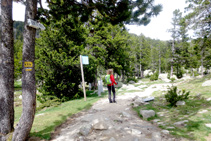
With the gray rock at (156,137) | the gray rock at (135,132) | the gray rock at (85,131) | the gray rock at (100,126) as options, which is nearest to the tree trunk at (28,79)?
the gray rock at (85,131)

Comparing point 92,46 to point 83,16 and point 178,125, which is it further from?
point 178,125

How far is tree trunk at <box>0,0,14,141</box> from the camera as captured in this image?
368 centimetres

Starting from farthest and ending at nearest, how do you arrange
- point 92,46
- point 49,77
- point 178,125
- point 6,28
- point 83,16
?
point 92,46 → point 49,77 → point 83,16 → point 178,125 → point 6,28

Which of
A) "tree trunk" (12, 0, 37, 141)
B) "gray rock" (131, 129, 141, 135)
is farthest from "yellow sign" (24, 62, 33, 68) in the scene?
"gray rock" (131, 129, 141, 135)

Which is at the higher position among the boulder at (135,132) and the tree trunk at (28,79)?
the tree trunk at (28,79)

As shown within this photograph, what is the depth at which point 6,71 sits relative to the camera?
3.72 m

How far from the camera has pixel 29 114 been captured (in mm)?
3826

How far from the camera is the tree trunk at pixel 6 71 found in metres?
3.68

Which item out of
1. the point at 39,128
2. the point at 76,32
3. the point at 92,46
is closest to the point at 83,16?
the point at 39,128

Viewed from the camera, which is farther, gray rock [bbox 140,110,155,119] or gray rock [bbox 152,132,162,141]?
gray rock [bbox 140,110,155,119]

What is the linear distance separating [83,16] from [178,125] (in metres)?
5.35

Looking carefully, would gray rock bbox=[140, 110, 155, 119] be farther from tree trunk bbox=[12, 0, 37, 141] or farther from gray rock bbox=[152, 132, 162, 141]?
tree trunk bbox=[12, 0, 37, 141]

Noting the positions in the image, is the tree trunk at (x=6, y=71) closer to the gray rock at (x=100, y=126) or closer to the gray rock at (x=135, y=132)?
the gray rock at (x=100, y=126)

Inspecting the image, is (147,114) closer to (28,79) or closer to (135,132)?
(135,132)
